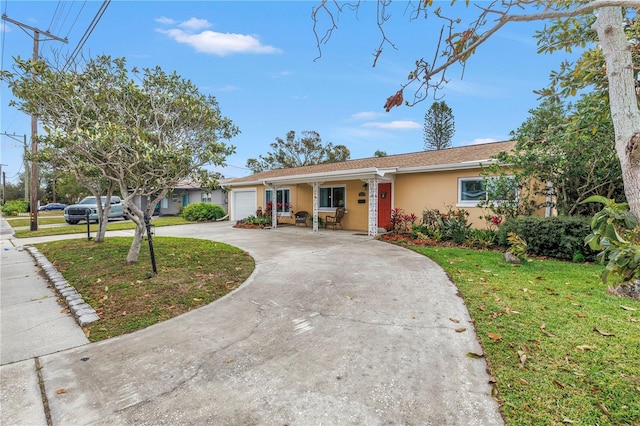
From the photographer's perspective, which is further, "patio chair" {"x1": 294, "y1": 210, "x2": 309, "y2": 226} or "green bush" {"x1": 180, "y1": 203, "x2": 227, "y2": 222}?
"green bush" {"x1": 180, "y1": 203, "x2": 227, "y2": 222}

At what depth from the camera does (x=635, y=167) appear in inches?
64.1

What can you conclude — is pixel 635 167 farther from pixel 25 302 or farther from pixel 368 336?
pixel 25 302

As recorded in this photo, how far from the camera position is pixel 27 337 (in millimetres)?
3451

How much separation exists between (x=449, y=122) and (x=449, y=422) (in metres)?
31.9

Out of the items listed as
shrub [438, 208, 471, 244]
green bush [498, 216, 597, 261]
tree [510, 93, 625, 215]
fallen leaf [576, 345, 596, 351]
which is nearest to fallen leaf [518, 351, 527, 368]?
fallen leaf [576, 345, 596, 351]

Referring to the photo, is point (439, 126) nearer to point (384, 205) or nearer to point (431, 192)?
point (384, 205)

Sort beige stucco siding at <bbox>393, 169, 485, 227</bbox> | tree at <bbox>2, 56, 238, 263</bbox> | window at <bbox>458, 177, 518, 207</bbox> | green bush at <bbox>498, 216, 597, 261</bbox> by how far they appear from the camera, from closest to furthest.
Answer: tree at <bbox>2, 56, 238, 263</bbox> < green bush at <bbox>498, 216, 597, 261</bbox> < window at <bbox>458, 177, 518, 207</bbox> < beige stucco siding at <bbox>393, 169, 485, 227</bbox>

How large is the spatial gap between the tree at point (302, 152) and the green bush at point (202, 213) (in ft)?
56.8

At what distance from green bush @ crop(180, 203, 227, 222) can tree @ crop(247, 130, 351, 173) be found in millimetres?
17320

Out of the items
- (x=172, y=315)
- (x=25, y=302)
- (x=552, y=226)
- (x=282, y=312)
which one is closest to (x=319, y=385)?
(x=282, y=312)

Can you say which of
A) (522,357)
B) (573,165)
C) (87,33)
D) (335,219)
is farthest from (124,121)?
(573,165)

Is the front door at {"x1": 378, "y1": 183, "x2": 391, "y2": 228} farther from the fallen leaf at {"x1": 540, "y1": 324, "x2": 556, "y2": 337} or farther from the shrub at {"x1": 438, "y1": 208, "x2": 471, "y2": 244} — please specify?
the fallen leaf at {"x1": 540, "y1": 324, "x2": 556, "y2": 337}

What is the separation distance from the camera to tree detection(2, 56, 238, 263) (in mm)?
5246

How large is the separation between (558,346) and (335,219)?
10.8 metres
